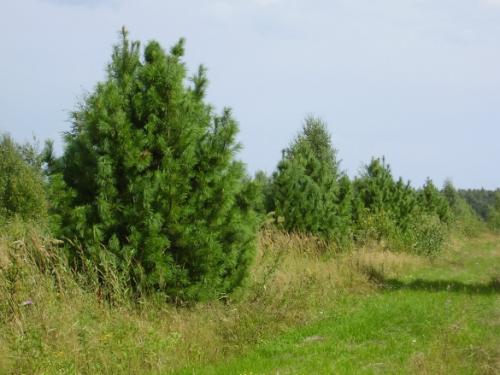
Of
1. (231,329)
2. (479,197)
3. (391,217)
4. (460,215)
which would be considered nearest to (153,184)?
(231,329)

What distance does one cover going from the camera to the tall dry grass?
590 centimetres

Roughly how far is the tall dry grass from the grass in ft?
0.05

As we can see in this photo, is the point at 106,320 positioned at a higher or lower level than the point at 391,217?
lower

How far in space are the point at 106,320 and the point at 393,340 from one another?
381 cm

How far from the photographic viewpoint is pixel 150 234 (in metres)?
7.79

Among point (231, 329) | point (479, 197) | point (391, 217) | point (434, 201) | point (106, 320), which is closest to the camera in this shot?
point (106, 320)

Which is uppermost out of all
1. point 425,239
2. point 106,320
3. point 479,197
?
point 479,197

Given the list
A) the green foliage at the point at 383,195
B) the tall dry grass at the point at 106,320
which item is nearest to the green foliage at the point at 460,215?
the green foliage at the point at 383,195

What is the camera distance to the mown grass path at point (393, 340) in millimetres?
6273

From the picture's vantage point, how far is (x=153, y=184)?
311 inches

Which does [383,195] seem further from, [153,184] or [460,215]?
[460,215]

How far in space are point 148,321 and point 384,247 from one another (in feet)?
46.1

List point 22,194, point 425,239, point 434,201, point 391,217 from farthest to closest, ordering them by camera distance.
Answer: point 434,201 < point 391,217 < point 22,194 < point 425,239

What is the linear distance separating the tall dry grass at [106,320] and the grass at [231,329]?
15 mm
